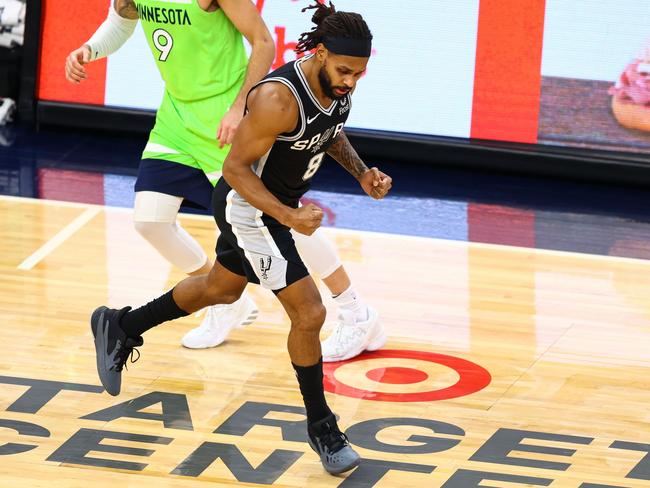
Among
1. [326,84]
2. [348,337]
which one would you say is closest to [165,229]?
[348,337]

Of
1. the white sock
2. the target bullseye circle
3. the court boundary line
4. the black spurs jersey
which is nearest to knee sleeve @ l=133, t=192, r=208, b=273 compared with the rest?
the white sock

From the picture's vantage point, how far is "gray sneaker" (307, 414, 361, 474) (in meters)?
4.32

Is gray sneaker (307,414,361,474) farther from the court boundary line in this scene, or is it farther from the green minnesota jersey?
the court boundary line

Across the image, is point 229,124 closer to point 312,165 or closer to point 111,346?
point 312,165

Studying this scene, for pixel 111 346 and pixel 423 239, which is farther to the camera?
pixel 423 239

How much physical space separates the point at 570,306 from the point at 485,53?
2555 millimetres

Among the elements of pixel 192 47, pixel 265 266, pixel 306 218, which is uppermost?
pixel 192 47

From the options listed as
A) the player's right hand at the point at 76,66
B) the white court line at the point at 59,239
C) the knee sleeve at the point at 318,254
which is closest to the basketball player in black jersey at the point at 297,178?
the knee sleeve at the point at 318,254

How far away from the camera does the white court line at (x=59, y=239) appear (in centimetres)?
644

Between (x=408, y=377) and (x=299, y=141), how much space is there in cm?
138

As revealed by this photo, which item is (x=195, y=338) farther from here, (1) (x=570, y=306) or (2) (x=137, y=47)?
(2) (x=137, y=47)

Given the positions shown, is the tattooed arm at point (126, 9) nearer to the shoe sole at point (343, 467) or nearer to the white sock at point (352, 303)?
the white sock at point (352, 303)

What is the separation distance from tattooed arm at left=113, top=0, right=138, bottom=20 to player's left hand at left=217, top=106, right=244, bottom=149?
0.80 m

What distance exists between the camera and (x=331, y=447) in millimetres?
4328
